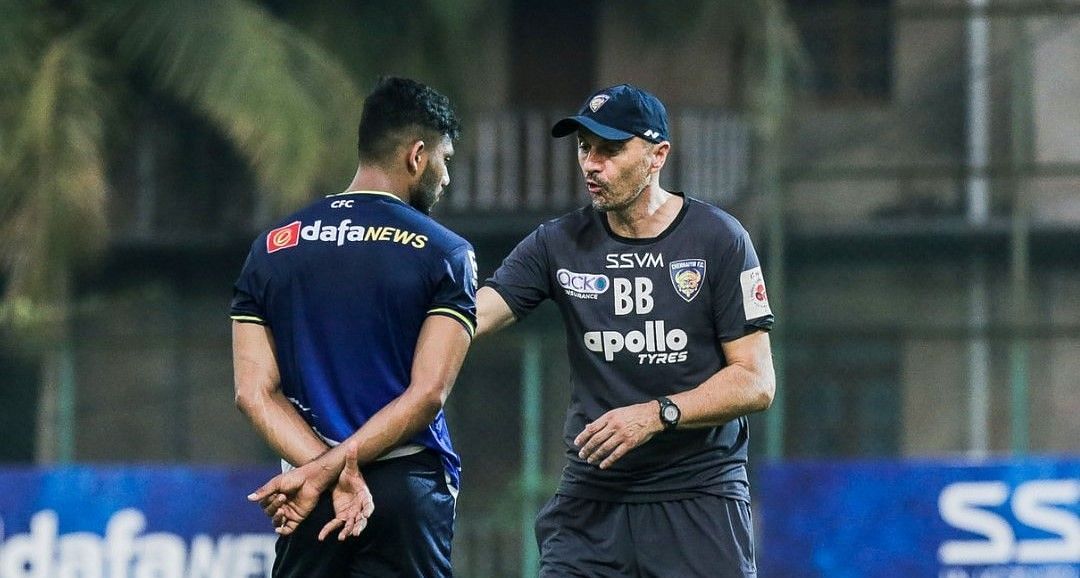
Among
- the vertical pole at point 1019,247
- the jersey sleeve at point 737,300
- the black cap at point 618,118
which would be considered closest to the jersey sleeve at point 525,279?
the black cap at point 618,118

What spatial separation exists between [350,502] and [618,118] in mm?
1375

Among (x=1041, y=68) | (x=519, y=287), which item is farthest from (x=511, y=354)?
(x=519, y=287)

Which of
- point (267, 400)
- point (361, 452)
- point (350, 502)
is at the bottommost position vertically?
point (350, 502)

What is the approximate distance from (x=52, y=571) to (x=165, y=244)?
24.8 ft

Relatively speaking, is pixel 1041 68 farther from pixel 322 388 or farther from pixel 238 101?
pixel 322 388

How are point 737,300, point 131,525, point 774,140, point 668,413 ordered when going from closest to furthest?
1. point 668,413
2. point 737,300
3. point 131,525
4. point 774,140

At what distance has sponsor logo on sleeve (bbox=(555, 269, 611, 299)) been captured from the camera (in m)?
5.24

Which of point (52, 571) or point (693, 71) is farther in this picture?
point (693, 71)

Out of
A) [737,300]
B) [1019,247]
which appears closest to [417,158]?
[737,300]

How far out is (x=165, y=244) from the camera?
1684cm

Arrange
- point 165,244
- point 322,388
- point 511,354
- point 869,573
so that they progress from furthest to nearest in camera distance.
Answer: point 165,244
point 511,354
point 869,573
point 322,388

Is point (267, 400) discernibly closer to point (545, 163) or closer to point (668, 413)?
point (668, 413)

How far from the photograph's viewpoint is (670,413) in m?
4.96

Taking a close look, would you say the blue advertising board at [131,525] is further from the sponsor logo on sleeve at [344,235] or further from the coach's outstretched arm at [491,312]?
the sponsor logo on sleeve at [344,235]
